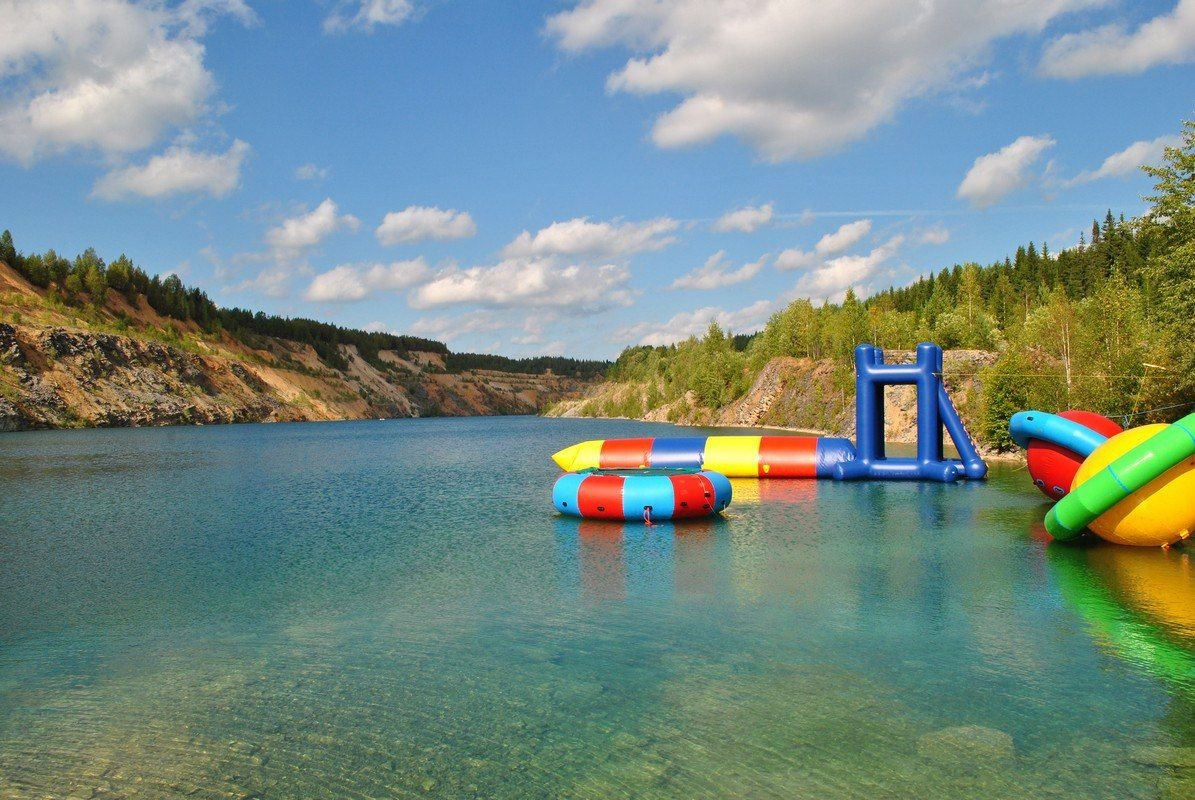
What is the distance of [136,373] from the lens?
4092 inches

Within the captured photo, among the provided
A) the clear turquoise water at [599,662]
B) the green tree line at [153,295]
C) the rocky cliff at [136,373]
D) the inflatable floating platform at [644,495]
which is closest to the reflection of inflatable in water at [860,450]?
the inflatable floating platform at [644,495]

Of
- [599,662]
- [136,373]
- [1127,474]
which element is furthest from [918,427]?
[136,373]

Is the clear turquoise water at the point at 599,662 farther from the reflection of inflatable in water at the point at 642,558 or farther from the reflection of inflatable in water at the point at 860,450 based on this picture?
the reflection of inflatable in water at the point at 860,450

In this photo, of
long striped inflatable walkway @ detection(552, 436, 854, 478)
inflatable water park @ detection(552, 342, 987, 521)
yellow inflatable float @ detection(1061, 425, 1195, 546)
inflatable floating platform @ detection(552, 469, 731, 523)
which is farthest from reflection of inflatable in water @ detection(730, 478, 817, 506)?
yellow inflatable float @ detection(1061, 425, 1195, 546)

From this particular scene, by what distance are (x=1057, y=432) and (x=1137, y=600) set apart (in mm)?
7998

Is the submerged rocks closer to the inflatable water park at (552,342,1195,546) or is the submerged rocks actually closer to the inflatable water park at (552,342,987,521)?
the inflatable water park at (552,342,1195,546)

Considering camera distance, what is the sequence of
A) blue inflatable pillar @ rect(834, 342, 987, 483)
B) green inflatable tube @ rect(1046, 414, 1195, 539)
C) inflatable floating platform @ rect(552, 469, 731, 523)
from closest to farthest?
green inflatable tube @ rect(1046, 414, 1195, 539), inflatable floating platform @ rect(552, 469, 731, 523), blue inflatable pillar @ rect(834, 342, 987, 483)

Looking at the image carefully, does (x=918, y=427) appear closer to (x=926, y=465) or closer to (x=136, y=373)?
(x=926, y=465)

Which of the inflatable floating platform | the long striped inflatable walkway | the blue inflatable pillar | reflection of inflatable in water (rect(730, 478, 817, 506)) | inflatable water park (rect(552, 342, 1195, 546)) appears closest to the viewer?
inflatable water park (rect(552, 342, 1195, 546))

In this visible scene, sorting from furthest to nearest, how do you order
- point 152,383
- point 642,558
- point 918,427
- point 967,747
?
point 152,383, point 918,427, point 642,558, point 967,747

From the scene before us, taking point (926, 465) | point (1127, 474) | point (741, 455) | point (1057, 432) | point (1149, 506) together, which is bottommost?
point (926, 465)

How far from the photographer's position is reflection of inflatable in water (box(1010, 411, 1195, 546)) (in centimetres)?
1430

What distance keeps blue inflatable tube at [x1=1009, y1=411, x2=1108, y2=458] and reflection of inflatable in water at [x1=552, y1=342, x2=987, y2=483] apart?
24.8 feet

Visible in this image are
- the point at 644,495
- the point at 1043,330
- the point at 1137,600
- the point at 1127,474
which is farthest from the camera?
the point at 1043,330
